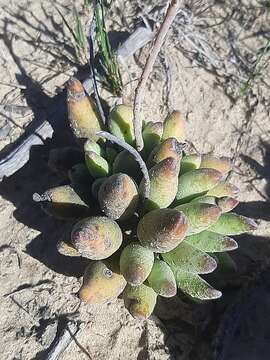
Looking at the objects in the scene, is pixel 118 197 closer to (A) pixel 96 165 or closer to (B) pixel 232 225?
(A) pixel 96 165

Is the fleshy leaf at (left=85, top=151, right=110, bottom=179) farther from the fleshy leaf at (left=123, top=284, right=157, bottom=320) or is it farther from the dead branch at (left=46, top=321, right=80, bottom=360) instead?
the dead branch at (left=46, top=321, right=80, bottom=360)

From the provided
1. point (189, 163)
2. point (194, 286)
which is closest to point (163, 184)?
point (189, 163)

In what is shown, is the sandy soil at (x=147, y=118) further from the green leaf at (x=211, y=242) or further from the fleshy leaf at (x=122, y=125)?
the fleshy leaf at (x=122, y=125)

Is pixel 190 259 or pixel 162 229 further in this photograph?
pixel 190 259

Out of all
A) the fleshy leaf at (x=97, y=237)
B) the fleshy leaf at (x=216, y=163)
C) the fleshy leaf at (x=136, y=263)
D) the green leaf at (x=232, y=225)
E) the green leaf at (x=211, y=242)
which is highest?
the fleshy leaf at (x=97, y=237)

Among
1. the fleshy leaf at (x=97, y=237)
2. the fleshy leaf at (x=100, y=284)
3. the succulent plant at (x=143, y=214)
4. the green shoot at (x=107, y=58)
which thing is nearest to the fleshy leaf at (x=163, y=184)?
the succulent plant at (x=143, y=214)

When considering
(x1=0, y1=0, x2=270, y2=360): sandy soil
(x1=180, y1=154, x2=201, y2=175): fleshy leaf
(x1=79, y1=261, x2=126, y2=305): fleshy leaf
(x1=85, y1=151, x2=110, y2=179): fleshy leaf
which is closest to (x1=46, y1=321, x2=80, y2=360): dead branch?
(x1=0, y1=0, x2=270, y2=360): sandy soil
